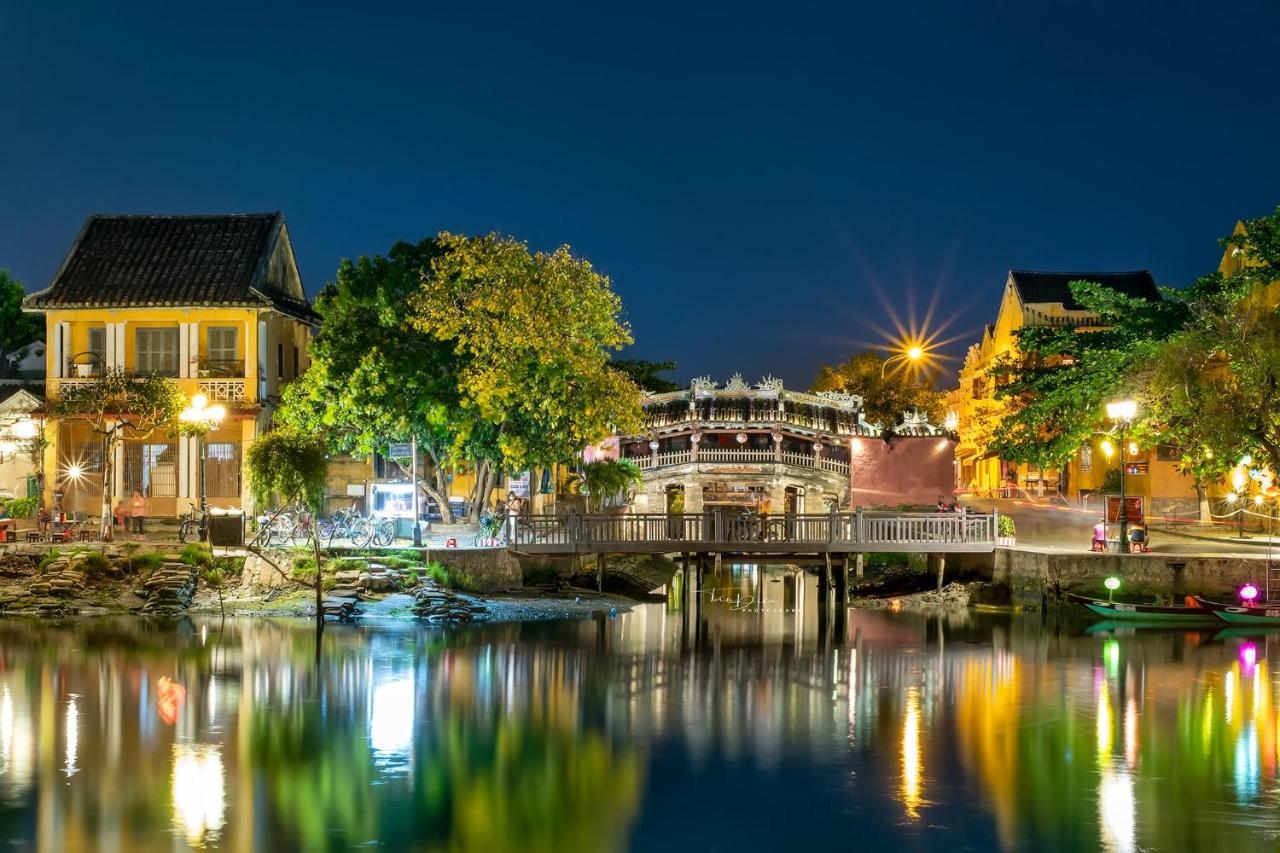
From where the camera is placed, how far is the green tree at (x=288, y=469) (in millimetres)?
30844

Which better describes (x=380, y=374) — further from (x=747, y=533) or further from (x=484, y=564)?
(x=747, y=533)

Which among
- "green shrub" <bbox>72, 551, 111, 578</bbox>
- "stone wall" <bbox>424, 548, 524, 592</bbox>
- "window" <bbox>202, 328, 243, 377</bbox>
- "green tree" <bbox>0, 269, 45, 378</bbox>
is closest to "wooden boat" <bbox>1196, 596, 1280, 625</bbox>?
"stone wall" <bbox>424, 548, 524, 592</bbox>

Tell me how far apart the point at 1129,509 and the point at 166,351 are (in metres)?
28.1

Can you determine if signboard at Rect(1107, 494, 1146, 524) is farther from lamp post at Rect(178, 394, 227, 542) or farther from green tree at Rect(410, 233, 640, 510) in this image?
lamp post at Rect(178, 394, 227, 542)

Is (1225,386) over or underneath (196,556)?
over

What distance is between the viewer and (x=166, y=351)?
43156 millimetres

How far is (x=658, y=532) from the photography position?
36469 mm

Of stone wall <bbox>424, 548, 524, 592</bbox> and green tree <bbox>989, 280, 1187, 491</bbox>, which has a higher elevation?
green tree <bbox>989, 280, 1187, 491</bbox>

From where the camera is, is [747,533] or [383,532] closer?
[383,532]

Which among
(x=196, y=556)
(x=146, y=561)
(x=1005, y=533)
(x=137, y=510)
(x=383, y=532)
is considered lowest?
(x=146, y=561)

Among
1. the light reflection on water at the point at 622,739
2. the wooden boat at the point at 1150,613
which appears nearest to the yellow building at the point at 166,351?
the light reflection on water at the point at 622,739

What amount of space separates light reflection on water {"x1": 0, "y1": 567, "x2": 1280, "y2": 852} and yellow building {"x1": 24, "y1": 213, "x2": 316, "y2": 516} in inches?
444

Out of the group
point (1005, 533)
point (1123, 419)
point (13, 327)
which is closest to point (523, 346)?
point (1005, 533)

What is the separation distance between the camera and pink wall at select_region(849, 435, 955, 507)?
45125mm
